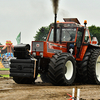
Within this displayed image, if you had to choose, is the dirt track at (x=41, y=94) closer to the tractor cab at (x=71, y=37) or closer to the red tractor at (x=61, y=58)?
the red tractor at (x=61, y=58)

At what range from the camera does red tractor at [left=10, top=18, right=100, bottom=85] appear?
9.96m

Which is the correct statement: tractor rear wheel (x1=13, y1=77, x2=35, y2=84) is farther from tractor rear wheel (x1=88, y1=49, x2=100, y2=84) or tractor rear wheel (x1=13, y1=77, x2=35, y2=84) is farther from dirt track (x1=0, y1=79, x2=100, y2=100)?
tractor rear wheel (x1=88, y1=49, x2=100, y2=84)

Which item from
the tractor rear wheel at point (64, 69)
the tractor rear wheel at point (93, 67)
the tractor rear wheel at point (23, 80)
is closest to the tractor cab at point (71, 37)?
the tractor rear wheel at point (93, 67)

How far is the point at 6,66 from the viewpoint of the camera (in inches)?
1243

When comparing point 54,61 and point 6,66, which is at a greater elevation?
point 54,61

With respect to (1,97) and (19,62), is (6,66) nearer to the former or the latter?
(19,62)

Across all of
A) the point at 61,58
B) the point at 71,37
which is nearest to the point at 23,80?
the point at 61,58

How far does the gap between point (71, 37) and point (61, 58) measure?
2.24 meters

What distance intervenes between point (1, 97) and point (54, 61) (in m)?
3.37

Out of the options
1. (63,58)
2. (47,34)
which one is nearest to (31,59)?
(63,58)

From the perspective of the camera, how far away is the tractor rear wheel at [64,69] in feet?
31.9

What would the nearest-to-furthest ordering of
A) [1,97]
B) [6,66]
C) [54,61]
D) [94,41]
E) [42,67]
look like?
1. [1,97]
2. [54,61]
3. [42,67]
4. [94,41]
5. [6,66]

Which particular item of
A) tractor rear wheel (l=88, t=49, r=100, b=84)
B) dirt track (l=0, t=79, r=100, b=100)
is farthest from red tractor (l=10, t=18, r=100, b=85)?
dirt track (l=0, t=79, r=100, b=100)

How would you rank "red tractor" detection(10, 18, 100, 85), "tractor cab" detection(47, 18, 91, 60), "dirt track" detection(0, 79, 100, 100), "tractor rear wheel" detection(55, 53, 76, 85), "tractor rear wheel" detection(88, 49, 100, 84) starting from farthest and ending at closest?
"tractor cab" detection(47, 18, 91, 60)
"tractor rear wheel" detection(88, 49, 100, 84)
"red tractor" detection(10, 18, 100, 85)
"tractor rear wheel" detection(55, 53, 76, 85)
"dirt track" detection(0, 79, 100, 100)
